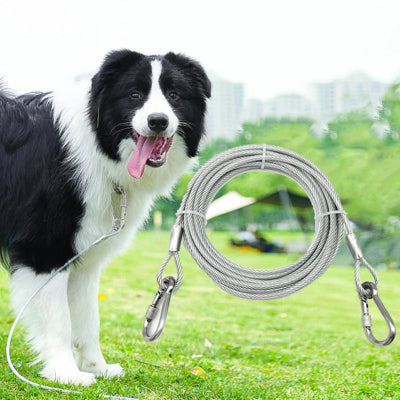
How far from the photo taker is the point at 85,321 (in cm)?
363

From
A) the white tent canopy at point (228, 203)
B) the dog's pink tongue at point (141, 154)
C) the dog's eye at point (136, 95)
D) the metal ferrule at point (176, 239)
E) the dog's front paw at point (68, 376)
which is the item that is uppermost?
the dog's eye at point (136, 95)

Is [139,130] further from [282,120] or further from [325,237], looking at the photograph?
[282,120]

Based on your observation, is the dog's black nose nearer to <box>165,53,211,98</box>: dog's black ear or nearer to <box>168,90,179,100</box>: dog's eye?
<box>168,90,179,100</box>: dog's eye

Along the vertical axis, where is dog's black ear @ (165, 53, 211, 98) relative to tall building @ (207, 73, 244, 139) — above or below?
above

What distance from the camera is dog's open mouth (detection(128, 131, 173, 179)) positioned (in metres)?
3.14

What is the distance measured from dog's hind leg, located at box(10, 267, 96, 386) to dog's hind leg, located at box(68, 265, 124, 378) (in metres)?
0.22

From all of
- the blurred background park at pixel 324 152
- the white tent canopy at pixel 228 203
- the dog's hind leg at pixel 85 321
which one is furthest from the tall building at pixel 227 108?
the dog's hind leg at pixel 85 321

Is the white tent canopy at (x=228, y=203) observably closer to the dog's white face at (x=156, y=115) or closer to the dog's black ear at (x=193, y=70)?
the dog's black ear at (x=193, y=70)

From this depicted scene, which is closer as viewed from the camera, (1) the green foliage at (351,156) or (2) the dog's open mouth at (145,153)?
(2) the dog's open mouth at (145,153)

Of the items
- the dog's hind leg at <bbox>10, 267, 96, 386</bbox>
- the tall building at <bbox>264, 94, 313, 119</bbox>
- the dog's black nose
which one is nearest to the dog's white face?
the dog's black nose

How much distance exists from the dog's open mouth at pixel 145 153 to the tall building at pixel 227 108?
11134 mm

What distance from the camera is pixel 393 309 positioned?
9.87 metres

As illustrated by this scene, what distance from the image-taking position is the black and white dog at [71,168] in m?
3.18

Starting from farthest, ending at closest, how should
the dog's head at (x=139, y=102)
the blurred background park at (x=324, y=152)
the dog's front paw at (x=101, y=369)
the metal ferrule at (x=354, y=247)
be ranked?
the blurred background park at (x=324, y=152) → the dog's front paw at (x=101, y=369) → the dog's head at (x=139, y=102) → the metal ferrule at (x=354, y=247)
